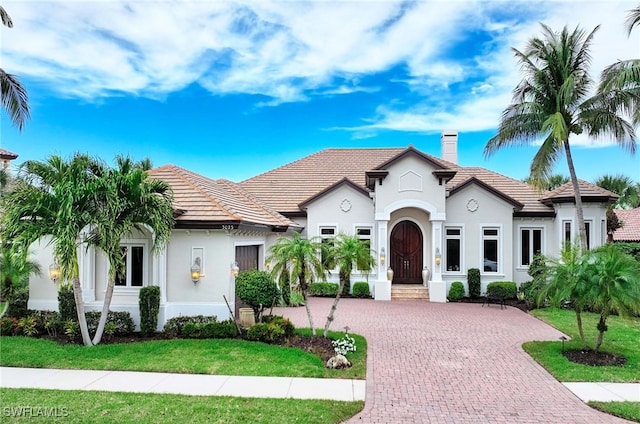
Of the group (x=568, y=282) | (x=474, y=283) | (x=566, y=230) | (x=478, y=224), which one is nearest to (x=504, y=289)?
(x=474, y=283)

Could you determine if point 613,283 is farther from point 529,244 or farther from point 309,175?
point 309,175

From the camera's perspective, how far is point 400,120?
2639 centimetres

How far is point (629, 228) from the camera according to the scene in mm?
33188

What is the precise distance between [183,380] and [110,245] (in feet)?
12.4

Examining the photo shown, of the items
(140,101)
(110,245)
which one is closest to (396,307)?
(110,245)

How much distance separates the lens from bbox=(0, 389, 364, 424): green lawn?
584cm

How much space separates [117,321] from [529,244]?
17656mm

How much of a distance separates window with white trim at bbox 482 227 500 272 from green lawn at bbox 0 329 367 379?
1092cm

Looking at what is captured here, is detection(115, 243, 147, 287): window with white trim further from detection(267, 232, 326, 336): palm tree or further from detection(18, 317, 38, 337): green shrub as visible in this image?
detection(267, 232, 326, 336): palm tree

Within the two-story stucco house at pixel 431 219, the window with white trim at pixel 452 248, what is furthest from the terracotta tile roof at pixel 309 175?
the window with white trim at pixel 452 248

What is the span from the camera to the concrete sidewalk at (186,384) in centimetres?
695

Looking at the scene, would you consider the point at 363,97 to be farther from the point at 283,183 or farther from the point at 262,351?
the point at 262,351

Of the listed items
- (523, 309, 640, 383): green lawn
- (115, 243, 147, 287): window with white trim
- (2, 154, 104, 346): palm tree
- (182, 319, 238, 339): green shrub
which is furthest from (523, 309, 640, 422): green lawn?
(2, 154, 104, 346): palm tree

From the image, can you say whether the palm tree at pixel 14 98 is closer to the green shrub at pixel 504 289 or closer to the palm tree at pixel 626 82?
the green shrub at pixel 504 289
